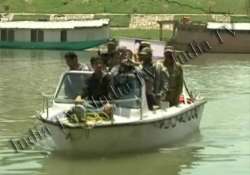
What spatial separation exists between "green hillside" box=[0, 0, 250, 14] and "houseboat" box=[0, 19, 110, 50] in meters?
9.53

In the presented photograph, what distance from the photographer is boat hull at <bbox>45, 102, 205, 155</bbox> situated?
630 inches

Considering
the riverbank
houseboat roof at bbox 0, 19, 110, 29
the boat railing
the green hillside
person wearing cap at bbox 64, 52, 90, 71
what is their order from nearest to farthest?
the boat railing, person wearing cap at bbox 64, 52, 90, 71, houseboat roof at bbox 0, 19, 110, 29, the riverbank, the green hillside

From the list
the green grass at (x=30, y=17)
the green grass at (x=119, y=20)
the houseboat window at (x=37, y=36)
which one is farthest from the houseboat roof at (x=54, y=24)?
the green grass at (x=119, y=20)

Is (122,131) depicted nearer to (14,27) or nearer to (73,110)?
(73,110)

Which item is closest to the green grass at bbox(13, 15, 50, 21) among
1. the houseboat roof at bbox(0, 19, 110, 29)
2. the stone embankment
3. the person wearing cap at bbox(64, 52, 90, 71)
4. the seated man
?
the stone embankment

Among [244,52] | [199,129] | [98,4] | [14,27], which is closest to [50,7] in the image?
[98,4]

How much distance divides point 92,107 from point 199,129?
5.02 meters

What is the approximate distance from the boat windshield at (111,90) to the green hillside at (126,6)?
176 feet

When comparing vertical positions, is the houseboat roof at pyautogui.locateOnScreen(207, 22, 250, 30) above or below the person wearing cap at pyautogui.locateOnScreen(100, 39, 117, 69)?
below

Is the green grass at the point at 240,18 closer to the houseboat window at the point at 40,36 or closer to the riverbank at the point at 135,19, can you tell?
the riverbank at the point at 135,19

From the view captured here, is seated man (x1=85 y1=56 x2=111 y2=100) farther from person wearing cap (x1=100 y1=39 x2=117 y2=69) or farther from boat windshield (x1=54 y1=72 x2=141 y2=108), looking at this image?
person wearing cap (x1=100 y1=39 x2=117 y2=69)

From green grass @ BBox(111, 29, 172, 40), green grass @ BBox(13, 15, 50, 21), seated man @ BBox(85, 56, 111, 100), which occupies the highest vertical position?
seated man @ BBox(85, 56, 111, 100)

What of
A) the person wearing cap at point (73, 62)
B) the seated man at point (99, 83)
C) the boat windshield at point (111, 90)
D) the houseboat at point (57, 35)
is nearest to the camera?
the boat windshield at point (111, 90)

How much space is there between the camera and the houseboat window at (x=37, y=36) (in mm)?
62656
